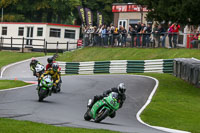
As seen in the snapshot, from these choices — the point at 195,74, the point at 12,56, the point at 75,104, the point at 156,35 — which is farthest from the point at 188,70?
the point at 12,56

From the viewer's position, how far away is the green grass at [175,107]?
47.5 feet

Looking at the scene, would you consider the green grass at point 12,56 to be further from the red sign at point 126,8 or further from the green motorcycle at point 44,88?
the green motorcycle at point 44,88

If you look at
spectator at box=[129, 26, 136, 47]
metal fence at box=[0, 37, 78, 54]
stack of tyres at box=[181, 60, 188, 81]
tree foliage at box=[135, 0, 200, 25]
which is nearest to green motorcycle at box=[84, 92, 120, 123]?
tree foliage at box=[135, 0, 200, 25]

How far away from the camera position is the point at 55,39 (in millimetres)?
55250

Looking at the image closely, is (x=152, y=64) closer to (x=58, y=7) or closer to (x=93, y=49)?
(x=93, y=49)

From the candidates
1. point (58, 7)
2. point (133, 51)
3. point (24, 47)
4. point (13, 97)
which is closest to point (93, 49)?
point (133, 51)

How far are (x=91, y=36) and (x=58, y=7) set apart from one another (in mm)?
29501

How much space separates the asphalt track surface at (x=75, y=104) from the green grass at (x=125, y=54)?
4706mm

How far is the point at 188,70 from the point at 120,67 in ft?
25.5

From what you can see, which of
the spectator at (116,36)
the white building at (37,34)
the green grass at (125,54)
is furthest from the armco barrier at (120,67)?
the white building at (37,34)

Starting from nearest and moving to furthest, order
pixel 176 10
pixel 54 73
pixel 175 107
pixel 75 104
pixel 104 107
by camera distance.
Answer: pixel 104 107 → pixel 75 104 → pixel 175 107 → pixel 54 73 → pixel 176 10

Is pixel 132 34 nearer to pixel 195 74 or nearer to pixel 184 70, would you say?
pixel 184 70

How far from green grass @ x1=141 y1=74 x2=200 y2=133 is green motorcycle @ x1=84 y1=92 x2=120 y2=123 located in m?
1.83

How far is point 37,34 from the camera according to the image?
54.7m
